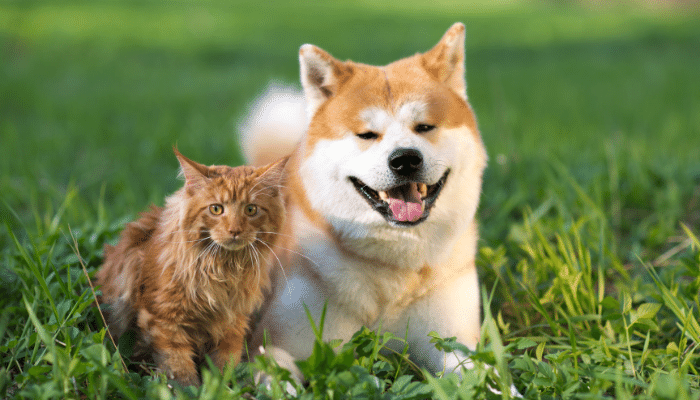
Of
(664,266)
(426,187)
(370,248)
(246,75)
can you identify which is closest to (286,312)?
(370,248)

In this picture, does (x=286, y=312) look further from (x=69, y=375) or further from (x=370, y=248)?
(x=69, y=375)

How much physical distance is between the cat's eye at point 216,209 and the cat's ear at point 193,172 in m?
0.08

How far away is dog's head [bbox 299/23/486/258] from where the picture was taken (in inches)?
82.0

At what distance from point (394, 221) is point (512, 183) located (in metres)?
2.65

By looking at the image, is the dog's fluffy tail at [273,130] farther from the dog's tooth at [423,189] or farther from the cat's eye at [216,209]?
the cat's eye at [216,209]

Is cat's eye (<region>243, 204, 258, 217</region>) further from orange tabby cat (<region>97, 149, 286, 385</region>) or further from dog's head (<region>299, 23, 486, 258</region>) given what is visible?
dog's head (<region>299, 23, 486, 258</region>)

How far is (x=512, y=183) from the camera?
4.48 meters

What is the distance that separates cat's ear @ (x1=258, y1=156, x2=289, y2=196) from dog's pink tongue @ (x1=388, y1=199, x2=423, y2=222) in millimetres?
436

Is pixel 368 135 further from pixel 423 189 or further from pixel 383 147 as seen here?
pixel 423 189

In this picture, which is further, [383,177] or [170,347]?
[383,177]

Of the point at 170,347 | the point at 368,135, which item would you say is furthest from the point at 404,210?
the point at 170,347

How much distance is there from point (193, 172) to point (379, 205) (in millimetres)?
678

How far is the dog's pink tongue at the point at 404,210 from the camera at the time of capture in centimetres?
207

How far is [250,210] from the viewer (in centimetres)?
187
